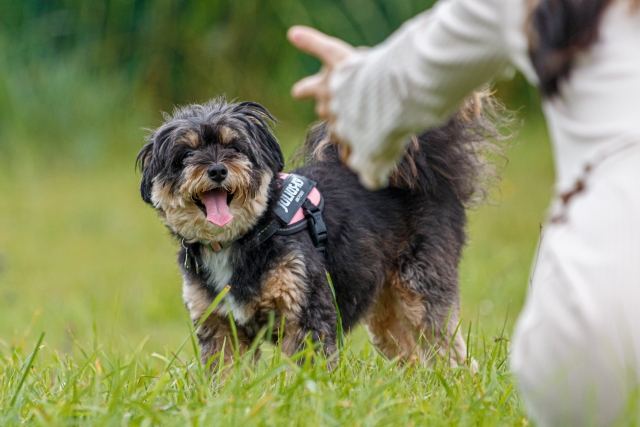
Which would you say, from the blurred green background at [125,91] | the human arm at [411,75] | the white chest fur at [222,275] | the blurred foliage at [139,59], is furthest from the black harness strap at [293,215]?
the blurred foliage at [139,59]

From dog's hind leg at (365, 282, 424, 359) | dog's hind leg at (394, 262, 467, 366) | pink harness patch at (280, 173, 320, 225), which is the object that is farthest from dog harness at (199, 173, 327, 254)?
dog's hind leg at (365, 282, 424, 359)

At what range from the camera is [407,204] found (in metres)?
4.25

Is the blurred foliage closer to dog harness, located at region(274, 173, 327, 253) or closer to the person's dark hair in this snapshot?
dog harness, located at region(274, 173, 327, 253)

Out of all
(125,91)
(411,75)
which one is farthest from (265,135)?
(125,91)

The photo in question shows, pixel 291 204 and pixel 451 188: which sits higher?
pixel 291 204

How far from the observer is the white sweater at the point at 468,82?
1.91 m

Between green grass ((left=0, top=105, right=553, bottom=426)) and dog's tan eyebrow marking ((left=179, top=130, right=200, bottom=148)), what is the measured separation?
76 centimetres

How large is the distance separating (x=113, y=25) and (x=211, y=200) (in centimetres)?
779

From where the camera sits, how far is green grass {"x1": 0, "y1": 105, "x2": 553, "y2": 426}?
2.53 metres

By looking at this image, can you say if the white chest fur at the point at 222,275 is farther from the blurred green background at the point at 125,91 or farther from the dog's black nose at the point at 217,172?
the blurred green background at the point at 125,91

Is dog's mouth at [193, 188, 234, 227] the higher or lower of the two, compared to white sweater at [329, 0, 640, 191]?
lower

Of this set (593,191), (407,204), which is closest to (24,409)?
(593,191)

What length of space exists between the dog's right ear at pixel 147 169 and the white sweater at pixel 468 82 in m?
1.56

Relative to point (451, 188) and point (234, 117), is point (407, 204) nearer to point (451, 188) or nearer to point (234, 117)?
point (451, 188)
